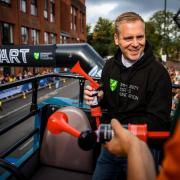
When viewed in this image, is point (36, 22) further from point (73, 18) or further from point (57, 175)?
point (57, 175)

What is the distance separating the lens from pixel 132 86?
217 cm

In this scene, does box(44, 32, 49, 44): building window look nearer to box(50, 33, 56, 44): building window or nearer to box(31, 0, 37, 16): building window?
box(50, 33, 56, 44): building window

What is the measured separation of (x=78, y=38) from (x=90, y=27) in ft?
87.1

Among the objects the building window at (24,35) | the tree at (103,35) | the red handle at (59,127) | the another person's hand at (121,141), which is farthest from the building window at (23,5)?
the tree at (103,35)

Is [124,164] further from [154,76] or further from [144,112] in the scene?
[154,76]

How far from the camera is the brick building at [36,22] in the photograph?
74.7ft

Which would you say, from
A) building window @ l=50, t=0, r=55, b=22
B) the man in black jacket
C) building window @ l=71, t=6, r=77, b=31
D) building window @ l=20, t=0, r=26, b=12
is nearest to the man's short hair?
the man in black jacket

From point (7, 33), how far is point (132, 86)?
2189cm

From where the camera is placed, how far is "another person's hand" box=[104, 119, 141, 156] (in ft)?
3.62

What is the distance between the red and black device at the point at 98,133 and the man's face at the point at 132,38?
Result: 3.51 ft

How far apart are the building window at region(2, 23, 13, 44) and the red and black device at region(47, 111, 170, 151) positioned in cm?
2181

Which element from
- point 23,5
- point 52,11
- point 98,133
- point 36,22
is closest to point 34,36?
point 36,22

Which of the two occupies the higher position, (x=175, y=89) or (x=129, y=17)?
(x=129, y=17)

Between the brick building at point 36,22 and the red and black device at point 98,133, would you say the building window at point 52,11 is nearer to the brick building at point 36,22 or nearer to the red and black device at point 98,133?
the brick building at point 36,22
